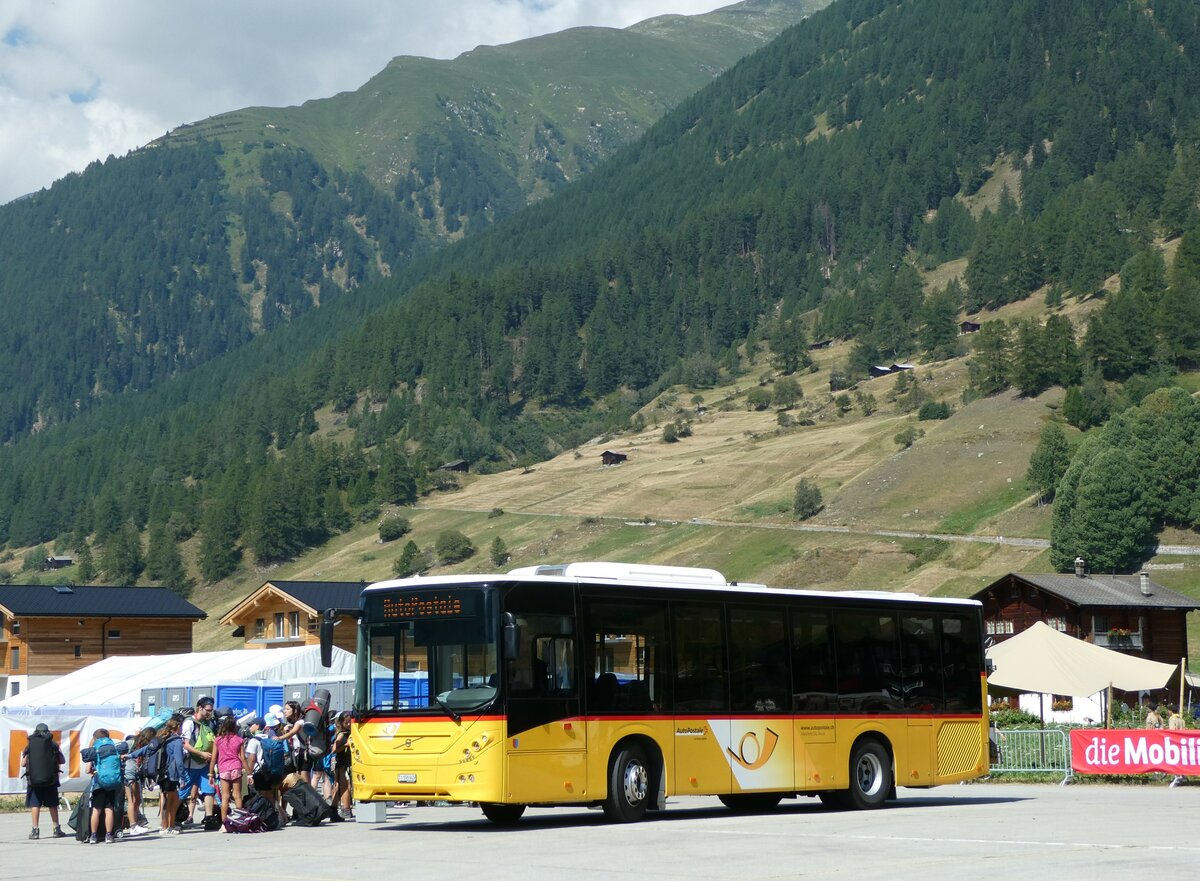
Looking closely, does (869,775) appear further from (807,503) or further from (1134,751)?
(807,503)

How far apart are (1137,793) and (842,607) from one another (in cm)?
897

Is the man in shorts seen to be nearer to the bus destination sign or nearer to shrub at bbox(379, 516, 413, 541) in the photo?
the bus destination sign

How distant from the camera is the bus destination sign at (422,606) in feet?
71.8

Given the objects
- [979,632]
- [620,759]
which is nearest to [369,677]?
[620,759]

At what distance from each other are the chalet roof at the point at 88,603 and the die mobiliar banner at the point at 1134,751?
54.9 m

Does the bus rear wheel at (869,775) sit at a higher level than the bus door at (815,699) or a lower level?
lower

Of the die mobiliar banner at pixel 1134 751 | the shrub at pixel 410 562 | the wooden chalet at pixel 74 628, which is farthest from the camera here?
the shrub at pixel 410 562

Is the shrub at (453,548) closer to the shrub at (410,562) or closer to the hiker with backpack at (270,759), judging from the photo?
the shrub at (410,562)

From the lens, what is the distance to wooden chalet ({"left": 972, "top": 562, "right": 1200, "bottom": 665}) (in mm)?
70562

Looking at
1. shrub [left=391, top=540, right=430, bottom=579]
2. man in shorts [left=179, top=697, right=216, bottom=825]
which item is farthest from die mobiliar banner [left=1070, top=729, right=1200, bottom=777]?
shrub [left=391, top=540, right=430, bottom=579]

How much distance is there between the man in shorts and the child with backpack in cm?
27

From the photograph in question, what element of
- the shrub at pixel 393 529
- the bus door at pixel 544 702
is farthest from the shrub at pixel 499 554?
Answer: the bus door at pixel 544 702

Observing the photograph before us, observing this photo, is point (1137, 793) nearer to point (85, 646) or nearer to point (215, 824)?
point (215, 824)

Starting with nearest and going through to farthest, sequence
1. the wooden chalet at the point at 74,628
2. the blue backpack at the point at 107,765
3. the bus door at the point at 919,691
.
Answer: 1. the blue backpack at the point at 107,765
2. the bus door at the point at 919,691
3. the wooden chalet at the point at 74,628
